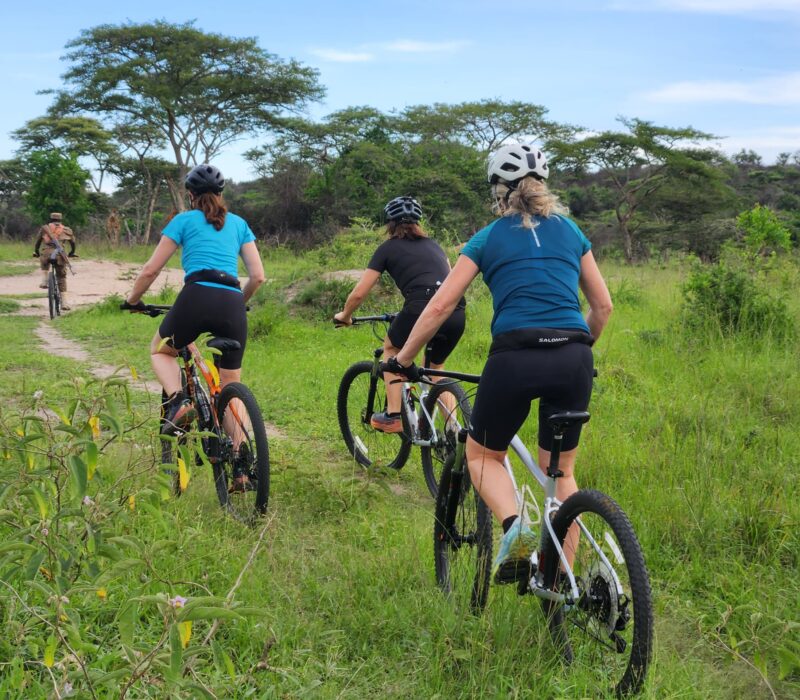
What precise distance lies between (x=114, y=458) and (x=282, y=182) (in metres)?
33.8

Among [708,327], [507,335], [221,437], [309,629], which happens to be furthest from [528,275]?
[708,327]

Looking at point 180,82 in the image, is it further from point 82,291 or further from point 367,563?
point 367,563

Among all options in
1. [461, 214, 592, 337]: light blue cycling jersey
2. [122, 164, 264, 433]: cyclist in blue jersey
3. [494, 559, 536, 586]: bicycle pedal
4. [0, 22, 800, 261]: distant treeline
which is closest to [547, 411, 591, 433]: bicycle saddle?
[461, 214, 592, 337]: light blue cycling jersey

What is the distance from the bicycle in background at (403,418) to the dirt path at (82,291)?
91 centimetres

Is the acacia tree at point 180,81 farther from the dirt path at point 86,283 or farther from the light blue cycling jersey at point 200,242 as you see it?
the light blue cycling jersey at point 200,242

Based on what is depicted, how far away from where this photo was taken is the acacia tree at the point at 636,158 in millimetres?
36250

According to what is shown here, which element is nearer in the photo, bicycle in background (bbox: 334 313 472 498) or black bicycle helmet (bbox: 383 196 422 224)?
bicycle in background (bbox: 334 313 472 498)

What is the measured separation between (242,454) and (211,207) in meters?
1.46

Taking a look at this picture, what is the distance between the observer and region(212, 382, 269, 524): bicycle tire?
4.37 metres

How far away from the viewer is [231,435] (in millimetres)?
4605

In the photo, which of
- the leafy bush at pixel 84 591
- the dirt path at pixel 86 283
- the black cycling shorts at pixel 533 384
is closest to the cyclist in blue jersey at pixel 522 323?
the black cycling shorts at pixel 533 384

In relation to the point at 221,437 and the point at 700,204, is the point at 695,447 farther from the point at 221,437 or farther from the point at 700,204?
the point at 700,204

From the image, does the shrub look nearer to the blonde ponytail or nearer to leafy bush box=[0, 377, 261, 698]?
the blonde ponytail

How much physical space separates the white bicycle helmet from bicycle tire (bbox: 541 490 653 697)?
126 cm
